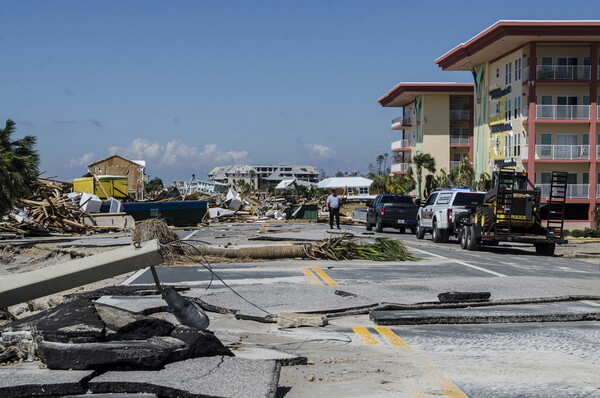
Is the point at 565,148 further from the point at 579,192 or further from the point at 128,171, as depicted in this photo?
the point at 128,171

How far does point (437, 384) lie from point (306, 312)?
3.80 m

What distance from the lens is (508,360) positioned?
24.2 feet

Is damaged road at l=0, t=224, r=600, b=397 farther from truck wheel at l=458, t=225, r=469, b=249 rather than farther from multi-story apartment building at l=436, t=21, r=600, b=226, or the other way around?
multi-story apartment building at l=436, t=21, r=600, b=226

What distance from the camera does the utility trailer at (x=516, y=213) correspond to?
23469 millimetres

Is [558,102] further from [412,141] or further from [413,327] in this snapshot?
[413,327]

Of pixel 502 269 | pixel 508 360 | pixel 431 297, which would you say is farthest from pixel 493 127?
pixel 508 360

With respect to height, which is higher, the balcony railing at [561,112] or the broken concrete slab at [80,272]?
the balcony railing at [561,112]

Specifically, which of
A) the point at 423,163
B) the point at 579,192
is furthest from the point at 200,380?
the point at 423,163

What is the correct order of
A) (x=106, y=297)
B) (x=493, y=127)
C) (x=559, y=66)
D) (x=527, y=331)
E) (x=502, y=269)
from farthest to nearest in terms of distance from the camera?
(x=493, y=127)
(x=559, y=66)
(x=502, y=269)
(x=106, y=297)
(x=527, y=331)

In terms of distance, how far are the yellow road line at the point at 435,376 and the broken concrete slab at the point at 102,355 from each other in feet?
6.84

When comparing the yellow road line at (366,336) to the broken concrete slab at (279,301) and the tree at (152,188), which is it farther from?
the tree at (152,188)

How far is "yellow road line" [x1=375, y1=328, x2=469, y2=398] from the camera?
20.1 feet

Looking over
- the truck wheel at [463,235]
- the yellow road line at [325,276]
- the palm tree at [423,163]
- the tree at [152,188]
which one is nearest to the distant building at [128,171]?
the tree at [152,188]

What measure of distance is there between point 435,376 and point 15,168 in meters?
24.1
